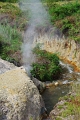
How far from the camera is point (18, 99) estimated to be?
37.0 feet

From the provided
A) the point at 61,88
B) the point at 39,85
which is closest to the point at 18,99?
the point at 39,85

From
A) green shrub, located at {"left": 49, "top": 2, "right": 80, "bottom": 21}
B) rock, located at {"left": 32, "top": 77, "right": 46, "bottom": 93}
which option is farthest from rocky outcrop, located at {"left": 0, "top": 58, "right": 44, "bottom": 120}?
green shrub, located at {"left": 49, "top": 2, "right": 80, "bottom": 21}

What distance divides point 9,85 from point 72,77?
20.3ft

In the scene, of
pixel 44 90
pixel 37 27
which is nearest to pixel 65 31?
pixel 37 27

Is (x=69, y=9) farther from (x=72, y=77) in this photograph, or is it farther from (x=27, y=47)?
(x=72, y=77)

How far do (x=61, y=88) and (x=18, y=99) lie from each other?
15.9 ft

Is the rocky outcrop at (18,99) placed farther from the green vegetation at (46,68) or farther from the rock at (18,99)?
the green vegetation at (46,68)

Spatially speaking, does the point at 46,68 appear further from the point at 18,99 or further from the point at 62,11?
the point at 62,11

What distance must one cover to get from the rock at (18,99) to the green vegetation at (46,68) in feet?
14.5

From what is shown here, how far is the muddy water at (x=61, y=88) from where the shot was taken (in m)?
14.3

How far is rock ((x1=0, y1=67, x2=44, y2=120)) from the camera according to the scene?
1104 cm

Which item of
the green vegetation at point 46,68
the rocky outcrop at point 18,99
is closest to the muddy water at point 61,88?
the green vegetation at point 46,68

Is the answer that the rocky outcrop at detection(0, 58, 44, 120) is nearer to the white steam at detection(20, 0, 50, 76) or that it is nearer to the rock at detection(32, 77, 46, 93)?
the rock at detection(32, 77, 46, 93)

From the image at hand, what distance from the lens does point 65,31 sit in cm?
2092
